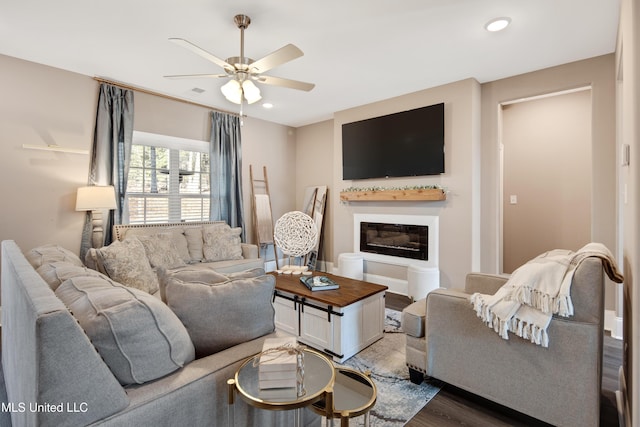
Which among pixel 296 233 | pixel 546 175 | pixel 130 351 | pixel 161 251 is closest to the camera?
pixel 130 351

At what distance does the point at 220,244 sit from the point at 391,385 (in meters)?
2.79

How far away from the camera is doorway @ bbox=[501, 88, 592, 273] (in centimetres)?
416

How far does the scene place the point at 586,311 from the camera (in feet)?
4.99

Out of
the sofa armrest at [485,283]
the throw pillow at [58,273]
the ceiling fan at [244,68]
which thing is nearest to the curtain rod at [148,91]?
the ceiling fan at [244,68]

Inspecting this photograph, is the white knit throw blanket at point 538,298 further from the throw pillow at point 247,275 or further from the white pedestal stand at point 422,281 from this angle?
the white pedestal stand at point 422,281

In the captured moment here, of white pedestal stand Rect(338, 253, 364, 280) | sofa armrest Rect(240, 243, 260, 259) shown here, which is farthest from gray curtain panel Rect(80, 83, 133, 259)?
white pedestal stand Rect(338, 253, 364, 280)

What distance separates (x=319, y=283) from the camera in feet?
9.17

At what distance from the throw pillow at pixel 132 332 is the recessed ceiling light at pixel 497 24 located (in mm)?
3114

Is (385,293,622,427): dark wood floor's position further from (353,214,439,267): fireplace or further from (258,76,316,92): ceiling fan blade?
(258,76,316,92): ceiling fan blade

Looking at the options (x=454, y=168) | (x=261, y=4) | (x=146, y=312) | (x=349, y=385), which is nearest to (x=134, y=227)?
(x=261, y=4)

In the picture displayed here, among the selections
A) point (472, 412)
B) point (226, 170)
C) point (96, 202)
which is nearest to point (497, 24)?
point (472, 412)

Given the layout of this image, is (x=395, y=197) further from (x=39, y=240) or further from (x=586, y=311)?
(x=39, y=240)

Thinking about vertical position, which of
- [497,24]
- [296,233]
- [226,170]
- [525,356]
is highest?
[497,24]

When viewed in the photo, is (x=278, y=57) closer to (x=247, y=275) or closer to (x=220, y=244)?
(x=247, y=275)
